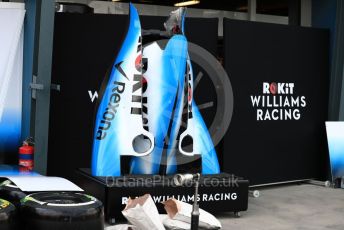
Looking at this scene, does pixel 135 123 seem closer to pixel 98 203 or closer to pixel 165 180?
pixel 165 180

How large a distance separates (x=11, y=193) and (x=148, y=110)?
1752 millimetres

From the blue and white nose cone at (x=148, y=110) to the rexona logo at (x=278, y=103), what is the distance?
4.21 feet

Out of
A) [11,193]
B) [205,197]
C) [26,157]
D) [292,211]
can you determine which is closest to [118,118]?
[205,197]

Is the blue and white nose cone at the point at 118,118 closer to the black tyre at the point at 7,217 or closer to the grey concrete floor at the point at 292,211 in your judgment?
the grey concrete floor at the point at 292,211

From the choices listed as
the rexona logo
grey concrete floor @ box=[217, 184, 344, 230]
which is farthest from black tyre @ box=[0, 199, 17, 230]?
the rexona logo

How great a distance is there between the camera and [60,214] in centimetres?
252

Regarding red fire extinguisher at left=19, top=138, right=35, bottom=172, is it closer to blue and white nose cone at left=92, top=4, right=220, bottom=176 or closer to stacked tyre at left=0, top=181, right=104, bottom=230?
blue and white nose cone at left=92, top=4, right=220, bottom=176

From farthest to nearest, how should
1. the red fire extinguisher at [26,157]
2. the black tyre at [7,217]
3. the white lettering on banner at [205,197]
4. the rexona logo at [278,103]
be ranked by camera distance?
the rexona logo at [278,103] < the red fire extinguisher at [26,157] < the white lettering on banner at [205,197] < the black tyre at [7,217]

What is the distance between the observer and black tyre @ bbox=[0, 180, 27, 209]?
295cm

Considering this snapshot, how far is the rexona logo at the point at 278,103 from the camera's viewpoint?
588 centimetres

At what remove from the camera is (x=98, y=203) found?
2.72 metres

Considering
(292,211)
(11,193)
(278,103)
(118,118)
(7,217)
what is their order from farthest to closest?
(278,103) < (292,211) < (118,118) < (11,193) < (7,217)

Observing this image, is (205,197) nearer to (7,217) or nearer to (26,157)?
(26,157)

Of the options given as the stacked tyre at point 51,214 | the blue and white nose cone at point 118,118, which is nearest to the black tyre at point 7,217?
the stacked tyre at point 51,214
